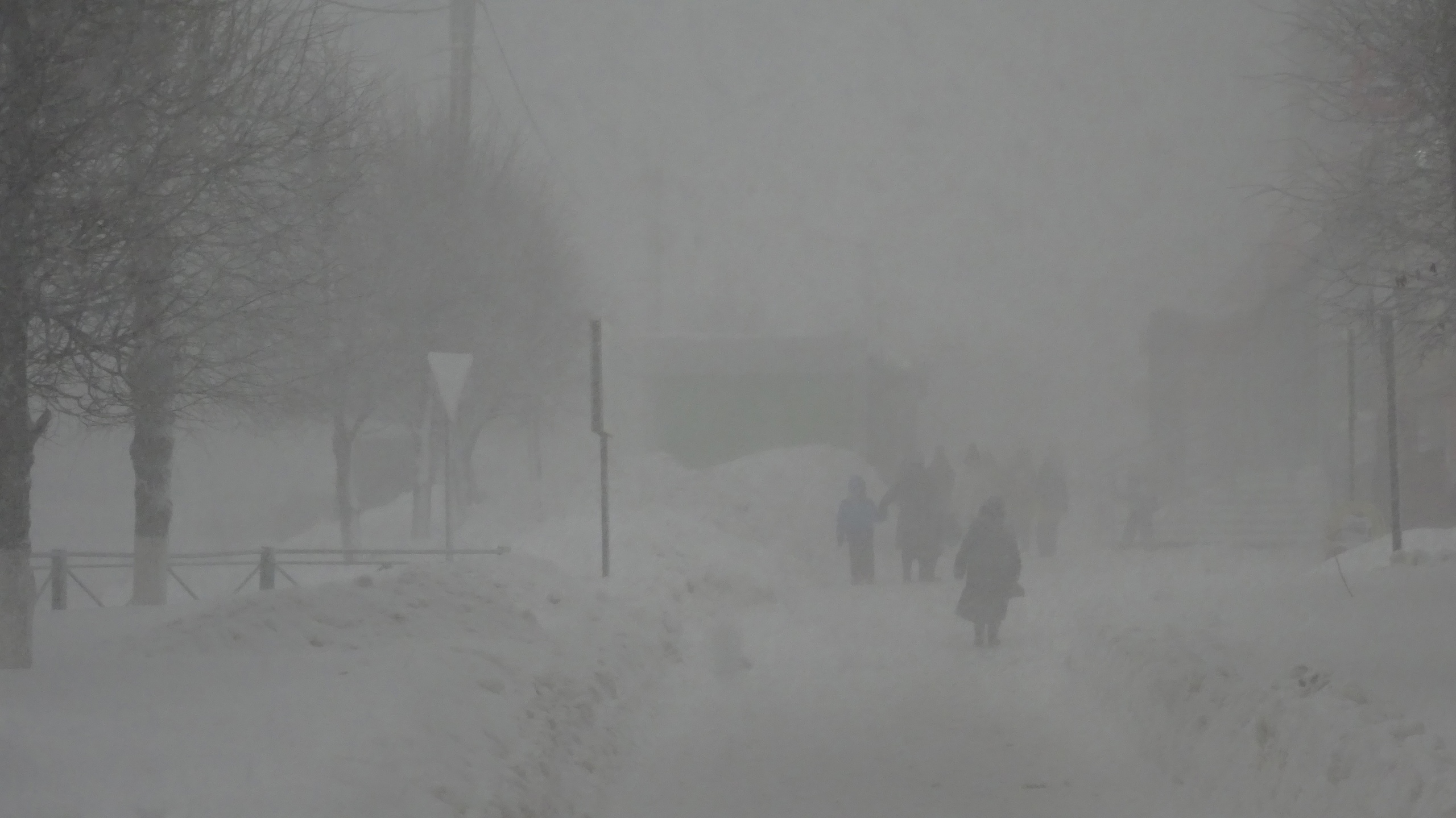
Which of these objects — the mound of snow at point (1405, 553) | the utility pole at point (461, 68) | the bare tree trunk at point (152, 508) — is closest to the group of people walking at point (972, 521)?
the mound of snow at point (1405, 553)

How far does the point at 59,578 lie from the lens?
14109mm

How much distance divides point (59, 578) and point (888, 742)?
380 inches

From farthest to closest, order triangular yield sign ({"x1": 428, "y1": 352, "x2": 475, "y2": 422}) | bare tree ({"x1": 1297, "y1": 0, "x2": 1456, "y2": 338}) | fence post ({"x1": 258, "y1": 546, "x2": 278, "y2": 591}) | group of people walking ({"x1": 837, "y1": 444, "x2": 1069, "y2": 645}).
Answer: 1. fence post ({"x1": 258, "y1": 546, "x2": 278, "y2": 591})
2. triangular yield sign ({"x1": 428, "y1": 352, "x2": 475, "y2": 422})
3. group of people walking ({"x1": 837, "y1": 444, "x2": 1069, "y2": 645})
4. bare tree ({"x1": 1297, "y1": 0, "x2": 1456, "y2": 338})

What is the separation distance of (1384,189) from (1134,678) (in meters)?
5.33

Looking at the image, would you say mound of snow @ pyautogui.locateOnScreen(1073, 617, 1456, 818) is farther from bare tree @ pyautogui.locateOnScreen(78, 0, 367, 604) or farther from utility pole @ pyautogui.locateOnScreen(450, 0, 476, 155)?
utility pole @ pyautogui.locateOnScreen(450, 0, 476, 155)

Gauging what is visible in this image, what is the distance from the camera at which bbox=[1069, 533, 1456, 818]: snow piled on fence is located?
19.3ft

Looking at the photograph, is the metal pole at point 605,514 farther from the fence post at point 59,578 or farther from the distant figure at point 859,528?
the distant figure at point 859,528

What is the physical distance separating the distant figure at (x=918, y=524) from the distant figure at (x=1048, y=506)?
18.6 feet

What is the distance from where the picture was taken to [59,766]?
5.27 metres

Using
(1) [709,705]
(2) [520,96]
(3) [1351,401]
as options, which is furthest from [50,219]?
(2) [520,96]

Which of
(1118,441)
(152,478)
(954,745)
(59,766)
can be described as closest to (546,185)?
(152,478)

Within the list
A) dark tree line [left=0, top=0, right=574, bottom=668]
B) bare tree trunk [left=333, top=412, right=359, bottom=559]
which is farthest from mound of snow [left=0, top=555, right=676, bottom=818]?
bare tree trunk [left=333, top=412, right=359, bottom=559]

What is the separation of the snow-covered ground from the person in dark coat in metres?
0.45

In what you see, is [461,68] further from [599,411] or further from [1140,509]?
[1140,509]
